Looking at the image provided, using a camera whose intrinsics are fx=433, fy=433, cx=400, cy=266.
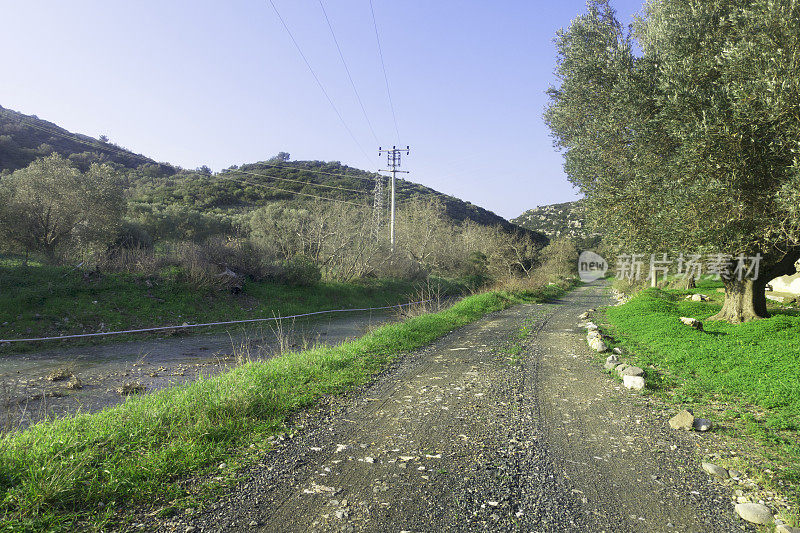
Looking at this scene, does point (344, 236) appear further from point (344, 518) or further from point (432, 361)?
point (344, 518)

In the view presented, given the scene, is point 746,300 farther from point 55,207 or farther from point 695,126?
point 55,207

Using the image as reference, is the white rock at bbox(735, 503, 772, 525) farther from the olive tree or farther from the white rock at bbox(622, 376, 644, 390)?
the olive tree

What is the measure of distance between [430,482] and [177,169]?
5898 cm

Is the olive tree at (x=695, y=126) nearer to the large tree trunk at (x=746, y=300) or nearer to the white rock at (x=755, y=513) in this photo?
the large tree trunk at (x=746, y=300)

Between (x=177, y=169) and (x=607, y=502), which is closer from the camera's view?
(x=607, y=502)

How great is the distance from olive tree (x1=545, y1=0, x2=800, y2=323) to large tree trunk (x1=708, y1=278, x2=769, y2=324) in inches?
1.6

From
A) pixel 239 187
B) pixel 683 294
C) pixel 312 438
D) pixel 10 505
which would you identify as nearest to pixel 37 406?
pixel 10 505

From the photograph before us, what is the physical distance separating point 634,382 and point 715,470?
2643 millimetres

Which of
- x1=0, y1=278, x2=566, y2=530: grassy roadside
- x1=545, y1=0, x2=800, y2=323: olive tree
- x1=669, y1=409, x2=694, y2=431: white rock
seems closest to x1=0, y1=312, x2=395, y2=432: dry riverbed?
x1=0, y1=278, x2=566, y2=530: grassy roadside

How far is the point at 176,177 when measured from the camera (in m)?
48.6

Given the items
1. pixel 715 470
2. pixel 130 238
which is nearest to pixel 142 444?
pixel 715 470

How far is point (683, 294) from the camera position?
20.9 metres

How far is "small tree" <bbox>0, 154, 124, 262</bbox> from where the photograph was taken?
695 inches

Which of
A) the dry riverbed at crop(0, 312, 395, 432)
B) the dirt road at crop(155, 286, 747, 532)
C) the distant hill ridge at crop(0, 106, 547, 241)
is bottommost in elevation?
the dry riverbed at crop(0, 312, 395, 432)
